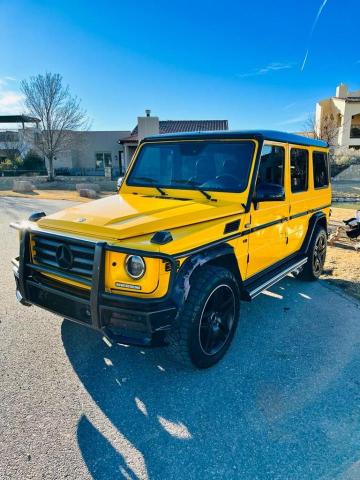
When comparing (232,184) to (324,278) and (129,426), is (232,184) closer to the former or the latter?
(129,426)

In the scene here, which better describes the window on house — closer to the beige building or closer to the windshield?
the beige building

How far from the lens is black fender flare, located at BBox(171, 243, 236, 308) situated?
100 inches

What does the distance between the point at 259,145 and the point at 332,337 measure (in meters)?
2.23

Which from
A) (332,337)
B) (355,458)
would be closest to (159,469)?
(355,458)

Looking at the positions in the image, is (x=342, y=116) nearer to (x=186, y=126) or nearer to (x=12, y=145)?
(x=186, y=126)

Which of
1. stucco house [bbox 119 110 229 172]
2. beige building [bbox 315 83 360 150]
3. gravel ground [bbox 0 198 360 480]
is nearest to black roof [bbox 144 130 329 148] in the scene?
gravel ground [bbox 0 198 360 480]

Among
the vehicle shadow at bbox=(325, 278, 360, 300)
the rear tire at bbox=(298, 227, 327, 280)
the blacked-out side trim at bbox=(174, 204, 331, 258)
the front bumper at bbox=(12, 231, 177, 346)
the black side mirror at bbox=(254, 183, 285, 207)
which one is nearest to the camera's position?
the front bumper at bbox=(12, 231, 177, 346)

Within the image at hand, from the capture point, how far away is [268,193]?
3.43 meters

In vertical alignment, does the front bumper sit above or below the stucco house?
below

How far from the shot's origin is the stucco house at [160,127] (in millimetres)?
26281

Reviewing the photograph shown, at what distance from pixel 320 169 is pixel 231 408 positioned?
412 centimetres

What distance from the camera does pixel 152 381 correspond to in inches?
116

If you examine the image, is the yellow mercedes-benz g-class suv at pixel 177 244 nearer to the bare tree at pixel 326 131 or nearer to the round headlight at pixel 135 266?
the round headlight at pixel 135 266

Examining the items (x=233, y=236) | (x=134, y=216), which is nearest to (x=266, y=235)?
(x=233, y=236)
